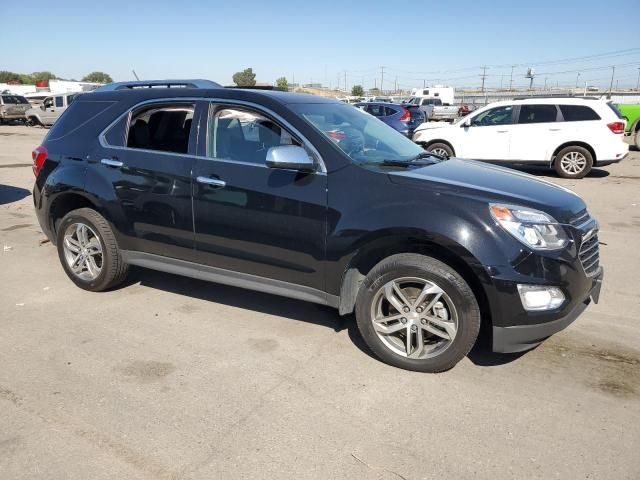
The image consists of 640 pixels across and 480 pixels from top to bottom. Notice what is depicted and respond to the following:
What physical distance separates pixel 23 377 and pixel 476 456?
2.79 m

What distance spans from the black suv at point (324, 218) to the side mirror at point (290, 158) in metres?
0.01

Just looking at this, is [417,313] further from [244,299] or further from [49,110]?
[49,110]

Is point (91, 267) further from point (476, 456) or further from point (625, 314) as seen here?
point (625, 314)

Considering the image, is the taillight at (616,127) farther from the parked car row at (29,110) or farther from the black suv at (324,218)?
the parked car row at (29,110)

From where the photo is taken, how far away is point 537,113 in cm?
1159

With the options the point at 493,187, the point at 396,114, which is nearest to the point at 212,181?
the point at 493,187

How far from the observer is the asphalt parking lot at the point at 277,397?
2533 millimetres

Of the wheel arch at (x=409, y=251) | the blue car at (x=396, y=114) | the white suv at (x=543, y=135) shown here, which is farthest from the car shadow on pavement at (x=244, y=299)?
the blue car at (x=396, y=114)

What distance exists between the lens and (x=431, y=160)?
4.15 metres

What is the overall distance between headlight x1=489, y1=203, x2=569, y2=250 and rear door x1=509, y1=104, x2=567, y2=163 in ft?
30.6

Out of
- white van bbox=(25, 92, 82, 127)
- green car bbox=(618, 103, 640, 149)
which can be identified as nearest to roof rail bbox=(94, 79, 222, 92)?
green car bbox=(618, 103, 640, 149)

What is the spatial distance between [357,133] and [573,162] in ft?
30.2

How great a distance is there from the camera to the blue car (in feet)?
59.9

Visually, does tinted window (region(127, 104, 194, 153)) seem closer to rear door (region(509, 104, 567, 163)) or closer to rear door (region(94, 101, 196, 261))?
rear door (region(94, 101, 196, 261))
